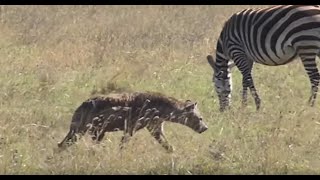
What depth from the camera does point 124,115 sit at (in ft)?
24.7

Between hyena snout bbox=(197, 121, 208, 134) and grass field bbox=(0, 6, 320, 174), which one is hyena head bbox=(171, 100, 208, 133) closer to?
hyena snout bbox=(197, 121, 208, 134)

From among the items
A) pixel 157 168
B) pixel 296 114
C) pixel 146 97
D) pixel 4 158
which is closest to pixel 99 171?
pixel 157 168

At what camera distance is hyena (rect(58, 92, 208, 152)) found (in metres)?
7.38

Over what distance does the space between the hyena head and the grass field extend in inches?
4.3

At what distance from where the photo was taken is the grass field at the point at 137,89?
688 centimetres

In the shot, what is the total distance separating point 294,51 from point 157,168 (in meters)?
4.34

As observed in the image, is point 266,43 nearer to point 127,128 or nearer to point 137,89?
point 137,89

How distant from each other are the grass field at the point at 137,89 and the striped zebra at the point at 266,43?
337mm

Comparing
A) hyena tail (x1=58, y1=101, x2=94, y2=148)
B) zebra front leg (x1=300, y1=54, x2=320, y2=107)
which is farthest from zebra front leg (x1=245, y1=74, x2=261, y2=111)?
hyena tail (x1=58, y1=101, x2=94, y2=148)

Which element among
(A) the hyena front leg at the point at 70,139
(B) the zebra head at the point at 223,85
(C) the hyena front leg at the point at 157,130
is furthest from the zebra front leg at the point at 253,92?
(A) the hyena front leg at the point at 70,139

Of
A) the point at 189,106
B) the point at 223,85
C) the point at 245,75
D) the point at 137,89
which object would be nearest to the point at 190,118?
the point at 189,106

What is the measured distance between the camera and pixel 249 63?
1099 centimetres
